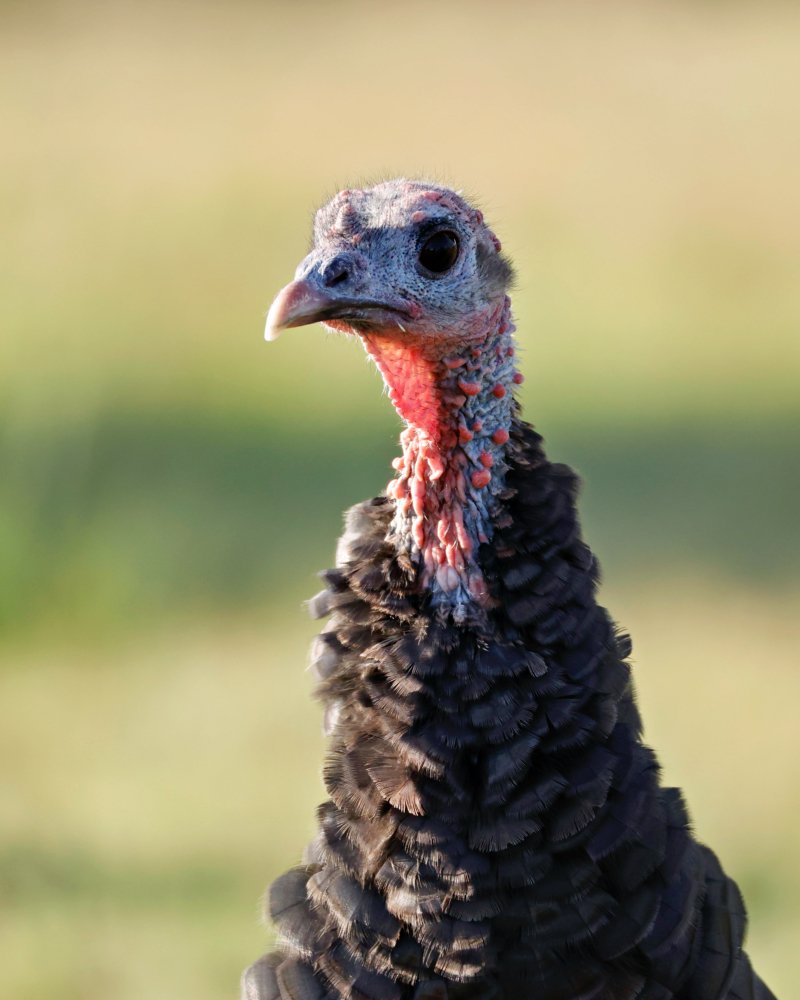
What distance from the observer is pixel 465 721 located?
4.67 ft

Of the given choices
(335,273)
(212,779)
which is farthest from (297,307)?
(212,779)

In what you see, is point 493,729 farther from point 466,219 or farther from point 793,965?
point 793,965

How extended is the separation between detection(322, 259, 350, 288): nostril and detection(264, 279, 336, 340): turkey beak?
0.08ft

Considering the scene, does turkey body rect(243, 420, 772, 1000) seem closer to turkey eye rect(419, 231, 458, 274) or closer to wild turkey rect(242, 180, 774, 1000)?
wild turkey rect(242, 180, 774, 1000)

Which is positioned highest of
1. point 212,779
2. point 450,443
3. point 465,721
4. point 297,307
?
point 297,307

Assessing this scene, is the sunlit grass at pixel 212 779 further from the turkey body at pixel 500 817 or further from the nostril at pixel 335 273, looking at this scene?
the nostril at pixel 335 273

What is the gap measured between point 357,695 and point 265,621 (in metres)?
2.97

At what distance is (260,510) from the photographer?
5.06m

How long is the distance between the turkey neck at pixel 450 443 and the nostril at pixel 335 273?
0.35 feet

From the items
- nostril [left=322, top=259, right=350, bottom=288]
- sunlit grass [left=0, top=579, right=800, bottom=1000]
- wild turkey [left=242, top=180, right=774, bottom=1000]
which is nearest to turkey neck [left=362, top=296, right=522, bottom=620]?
wild turkey [left=242, top=180, right=774, bottom=1000]

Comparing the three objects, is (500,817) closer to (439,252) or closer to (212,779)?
(439,252)

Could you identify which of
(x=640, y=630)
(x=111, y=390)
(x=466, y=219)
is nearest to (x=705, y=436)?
(x=640, y=630)

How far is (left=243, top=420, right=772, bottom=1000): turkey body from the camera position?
1.40 m

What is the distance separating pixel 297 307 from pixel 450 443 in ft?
1.03
